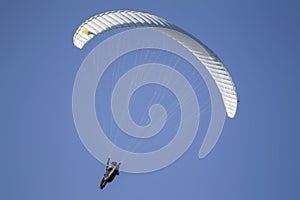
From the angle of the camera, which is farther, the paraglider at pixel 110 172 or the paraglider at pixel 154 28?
the paraglider at pixel 110 172

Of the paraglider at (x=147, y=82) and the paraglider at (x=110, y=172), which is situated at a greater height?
the paraglider at (x=147, y=82)

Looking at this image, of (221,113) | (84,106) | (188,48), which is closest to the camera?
(188,48)

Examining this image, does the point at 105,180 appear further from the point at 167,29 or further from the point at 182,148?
the point at 182,148

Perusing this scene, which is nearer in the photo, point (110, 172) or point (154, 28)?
point (154, 28)

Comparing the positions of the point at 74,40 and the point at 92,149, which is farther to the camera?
the point at 92,149

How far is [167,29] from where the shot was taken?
28734mm

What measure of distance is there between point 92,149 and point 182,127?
19.5 feet

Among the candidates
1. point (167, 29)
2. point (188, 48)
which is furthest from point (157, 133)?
point (167, 29)

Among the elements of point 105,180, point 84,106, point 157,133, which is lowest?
point 105,180

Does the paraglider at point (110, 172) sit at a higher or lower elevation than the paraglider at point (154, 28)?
lower

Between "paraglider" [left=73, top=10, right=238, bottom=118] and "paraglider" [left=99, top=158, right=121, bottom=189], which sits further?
"paraglider" [left=99, top=158, right=121, bottom=189]

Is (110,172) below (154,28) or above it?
below

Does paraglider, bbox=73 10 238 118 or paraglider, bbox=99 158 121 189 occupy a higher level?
paraglider, bbox=73 10 238 118

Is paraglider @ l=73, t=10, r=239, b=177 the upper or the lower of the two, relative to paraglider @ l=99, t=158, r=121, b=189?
upper
